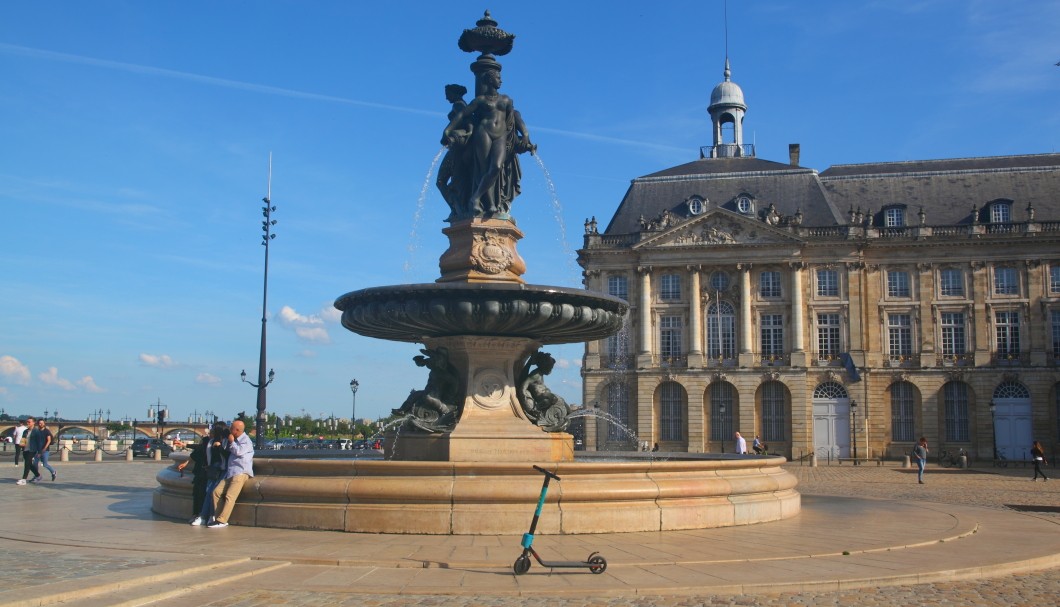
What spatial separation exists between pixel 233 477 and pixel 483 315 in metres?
3.43

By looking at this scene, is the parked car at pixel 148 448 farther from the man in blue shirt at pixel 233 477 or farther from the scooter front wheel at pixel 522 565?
the scooter front wheel at pixel 522 565

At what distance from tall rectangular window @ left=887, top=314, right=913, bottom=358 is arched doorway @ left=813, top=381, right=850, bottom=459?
148 inches

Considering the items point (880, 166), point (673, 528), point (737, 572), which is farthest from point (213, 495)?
point (880, 166)

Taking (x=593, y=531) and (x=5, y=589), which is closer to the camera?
(x=5, y=589)

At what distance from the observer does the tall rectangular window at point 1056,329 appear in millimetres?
56406

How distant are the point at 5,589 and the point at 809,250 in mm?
55861

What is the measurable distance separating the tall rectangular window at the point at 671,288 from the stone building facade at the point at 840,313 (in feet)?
0.40

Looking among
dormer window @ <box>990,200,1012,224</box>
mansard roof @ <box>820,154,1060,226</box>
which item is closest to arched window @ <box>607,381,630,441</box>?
mansard roof @ <box>820,154,1060,226</box>

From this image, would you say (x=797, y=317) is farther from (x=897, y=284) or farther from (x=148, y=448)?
(x=148, y=448)

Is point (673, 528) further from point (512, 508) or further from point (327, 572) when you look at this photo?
point (327, 572)

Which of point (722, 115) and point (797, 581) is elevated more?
point (722, 115)

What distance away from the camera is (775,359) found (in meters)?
59.1

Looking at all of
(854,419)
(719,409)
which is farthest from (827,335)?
(719,409)

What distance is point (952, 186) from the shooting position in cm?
6038
